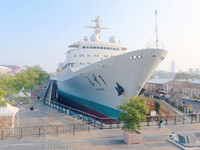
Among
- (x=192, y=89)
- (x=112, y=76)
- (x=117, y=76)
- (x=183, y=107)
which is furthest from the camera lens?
(x=192, y=89)

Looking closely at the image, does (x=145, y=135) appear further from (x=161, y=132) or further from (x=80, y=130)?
(x=80, y=130)

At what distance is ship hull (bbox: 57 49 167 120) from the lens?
42.3 feet

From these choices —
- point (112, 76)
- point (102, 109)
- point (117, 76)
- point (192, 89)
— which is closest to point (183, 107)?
point (102, 109)

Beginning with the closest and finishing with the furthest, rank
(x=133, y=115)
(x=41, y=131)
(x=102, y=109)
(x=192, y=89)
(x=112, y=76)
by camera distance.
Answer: (x=133, y=115), (x=41, y=131), (x=112, y=76), (x=102, y=109), (x=192, y=89)

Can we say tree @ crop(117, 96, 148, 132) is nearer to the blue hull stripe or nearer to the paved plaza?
the paved plaza

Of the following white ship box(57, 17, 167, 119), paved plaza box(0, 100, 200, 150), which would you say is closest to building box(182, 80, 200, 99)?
white ship box(57, 17, 167, 119)

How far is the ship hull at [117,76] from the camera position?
42.3 feet

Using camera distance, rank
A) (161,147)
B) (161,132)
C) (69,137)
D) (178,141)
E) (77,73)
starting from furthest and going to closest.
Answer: (77,73), (161,132), (69,137), (178,141), (161,147)

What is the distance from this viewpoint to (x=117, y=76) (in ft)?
47.5

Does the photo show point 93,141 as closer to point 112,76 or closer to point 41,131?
point 41,131

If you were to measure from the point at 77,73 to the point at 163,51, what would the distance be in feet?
32.1

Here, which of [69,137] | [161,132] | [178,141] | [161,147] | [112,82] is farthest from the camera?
[112,82]

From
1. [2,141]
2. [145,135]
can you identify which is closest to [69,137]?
[2,141]

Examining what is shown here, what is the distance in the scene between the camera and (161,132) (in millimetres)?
11500
